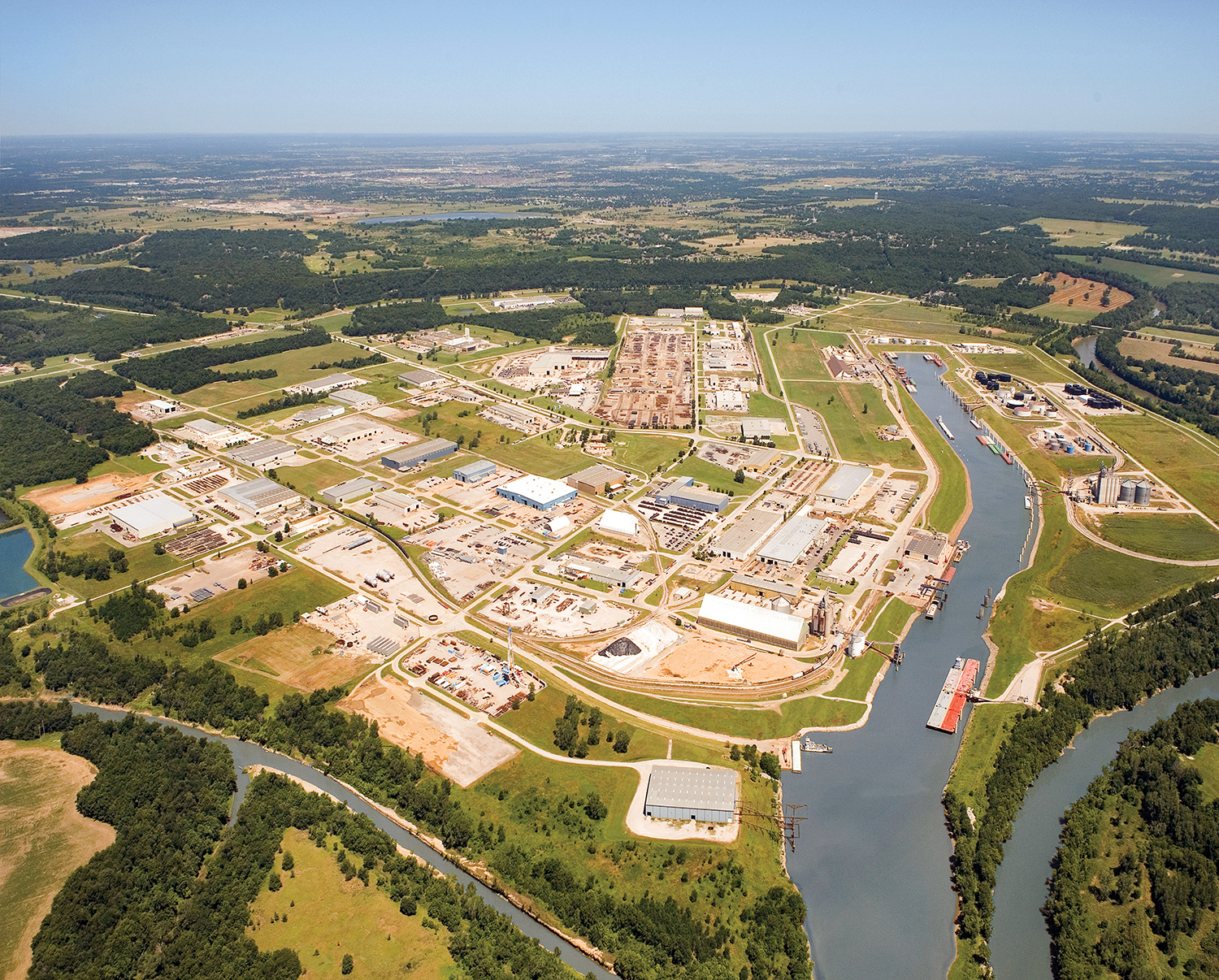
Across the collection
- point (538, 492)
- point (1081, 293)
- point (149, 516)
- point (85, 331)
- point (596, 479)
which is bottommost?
point (596, 479)

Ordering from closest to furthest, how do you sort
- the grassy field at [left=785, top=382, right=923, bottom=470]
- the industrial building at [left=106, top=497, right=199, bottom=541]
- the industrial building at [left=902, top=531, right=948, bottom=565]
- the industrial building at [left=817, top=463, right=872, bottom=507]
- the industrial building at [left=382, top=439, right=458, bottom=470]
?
the industrial building at [left=902, top=531, right=948, bottom=565] → the industrial building at [left=106, top=497, right=199, bottom=541] → the industrial building at [left=817, top=463, right=872, bottom=507] → the industrial building at [left=382, top=439, right=458, bottom=470] → the grassy field at [left=785, top=382, right=923, bottom=470]

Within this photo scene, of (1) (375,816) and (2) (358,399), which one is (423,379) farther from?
(1) (375,816)

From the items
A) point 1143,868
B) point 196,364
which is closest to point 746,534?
point 1143,868

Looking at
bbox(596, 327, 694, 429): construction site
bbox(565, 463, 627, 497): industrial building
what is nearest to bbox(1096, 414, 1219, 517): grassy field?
bbox(596, 327, 694, 429): construction site

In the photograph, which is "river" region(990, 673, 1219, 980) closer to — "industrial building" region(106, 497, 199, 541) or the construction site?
the construction site

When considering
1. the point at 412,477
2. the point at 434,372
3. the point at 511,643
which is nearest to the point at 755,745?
the point at 511,643

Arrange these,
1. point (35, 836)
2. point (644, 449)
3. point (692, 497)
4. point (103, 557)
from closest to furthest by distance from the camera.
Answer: point (35, 836), point (103, 557), point (692, 497), point (644, 449)

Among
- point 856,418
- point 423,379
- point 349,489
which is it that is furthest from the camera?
point 423,379
